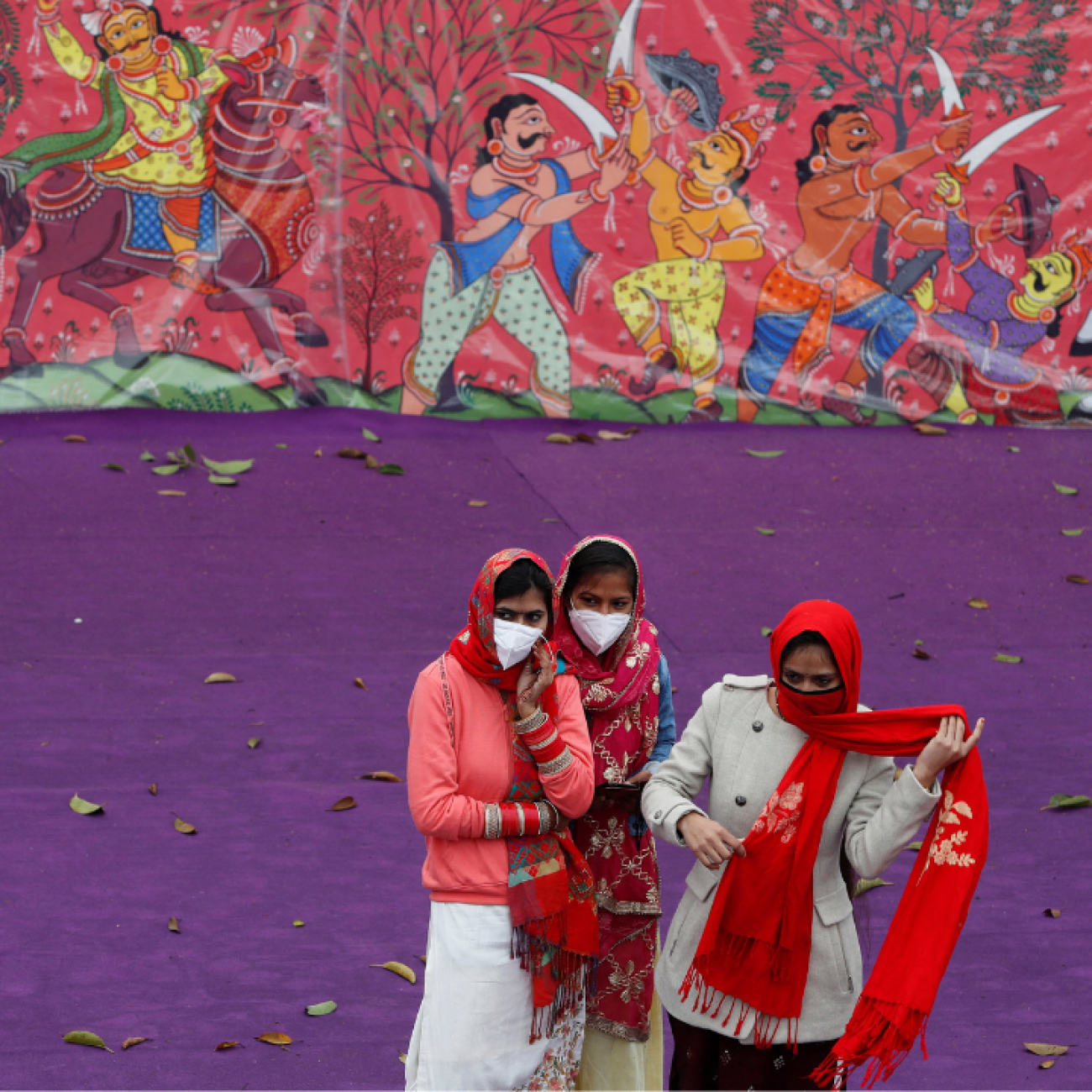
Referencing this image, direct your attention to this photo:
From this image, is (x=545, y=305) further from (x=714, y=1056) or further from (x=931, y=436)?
(x=714, y=1056)

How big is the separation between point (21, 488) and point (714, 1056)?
6270 mm

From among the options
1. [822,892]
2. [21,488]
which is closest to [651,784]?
[822,892]

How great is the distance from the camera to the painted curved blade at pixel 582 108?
9.98 m

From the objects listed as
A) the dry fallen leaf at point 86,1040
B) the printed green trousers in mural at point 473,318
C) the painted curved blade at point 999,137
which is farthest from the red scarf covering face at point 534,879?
the painted curved blade at point 999,137

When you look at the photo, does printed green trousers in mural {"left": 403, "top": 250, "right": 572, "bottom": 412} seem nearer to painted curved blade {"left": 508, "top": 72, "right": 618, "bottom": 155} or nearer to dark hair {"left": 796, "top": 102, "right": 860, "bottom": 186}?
painted curved blade {"left": 508, "top": 72, "right": 618, "bottom": 155}

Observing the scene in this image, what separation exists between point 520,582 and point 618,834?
2.40 ft

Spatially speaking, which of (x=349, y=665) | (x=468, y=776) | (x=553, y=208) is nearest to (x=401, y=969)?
(x=468, y=776)

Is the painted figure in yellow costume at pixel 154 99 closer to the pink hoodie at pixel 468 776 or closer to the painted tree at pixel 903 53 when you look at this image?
the painted tree at pixel 903 53

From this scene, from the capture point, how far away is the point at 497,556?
3.24 metres

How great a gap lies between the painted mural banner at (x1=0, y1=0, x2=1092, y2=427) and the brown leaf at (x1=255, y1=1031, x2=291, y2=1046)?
20.7 ft

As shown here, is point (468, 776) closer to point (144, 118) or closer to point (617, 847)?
point (617, 847)

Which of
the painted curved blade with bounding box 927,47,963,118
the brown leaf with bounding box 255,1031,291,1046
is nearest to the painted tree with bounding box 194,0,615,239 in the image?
the painted curved blade with bounding box 927,47,963,118

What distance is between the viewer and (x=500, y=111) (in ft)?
32.7

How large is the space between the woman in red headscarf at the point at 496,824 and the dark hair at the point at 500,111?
7.24 m
